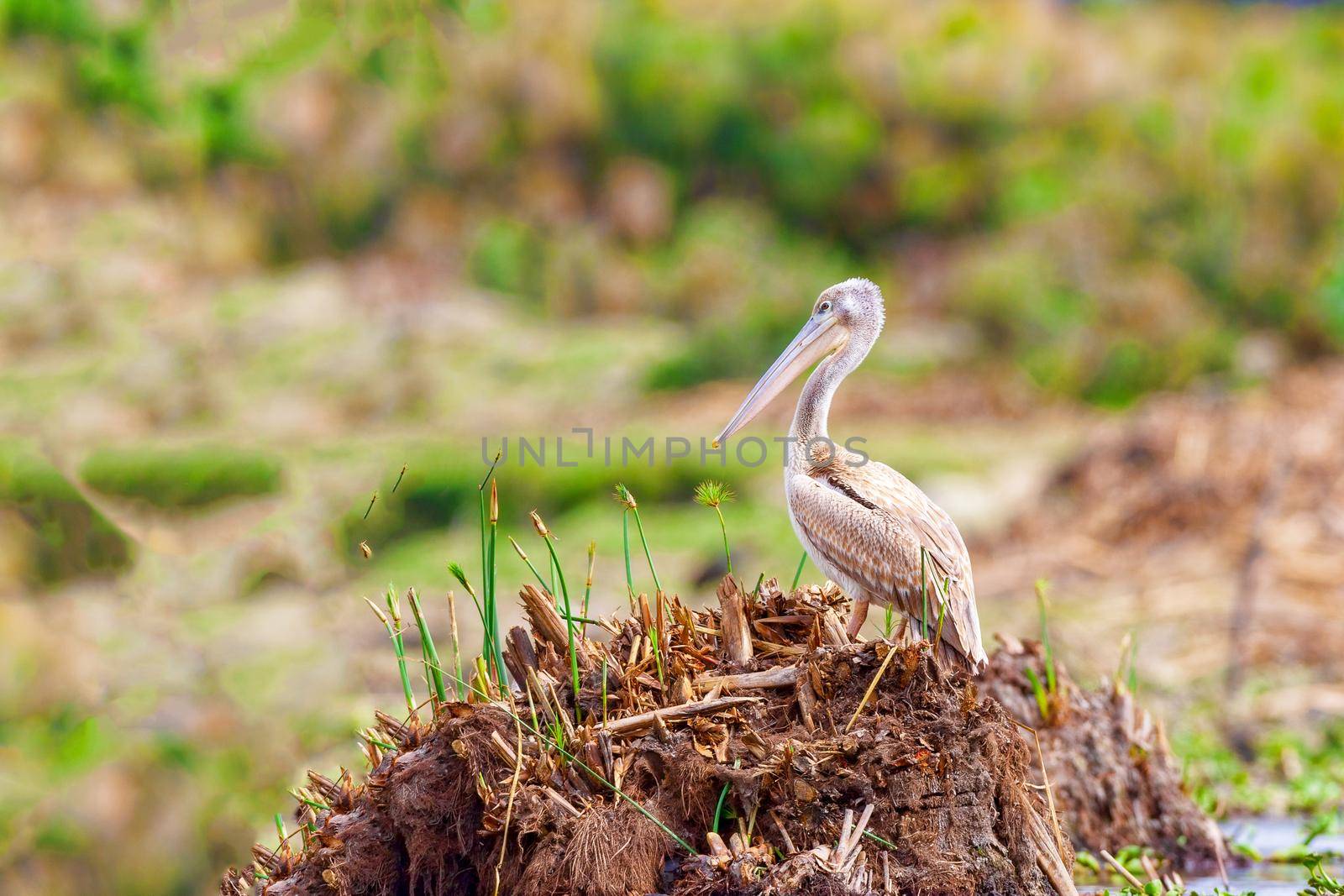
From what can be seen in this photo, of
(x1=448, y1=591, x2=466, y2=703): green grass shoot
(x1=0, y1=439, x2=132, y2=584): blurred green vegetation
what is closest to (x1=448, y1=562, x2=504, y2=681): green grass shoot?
(x1=448, y1=591, x2=466, y2=703): green grass shoot

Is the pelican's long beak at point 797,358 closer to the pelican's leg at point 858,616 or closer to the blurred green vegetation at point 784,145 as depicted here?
the pelican's leg at point 858,616

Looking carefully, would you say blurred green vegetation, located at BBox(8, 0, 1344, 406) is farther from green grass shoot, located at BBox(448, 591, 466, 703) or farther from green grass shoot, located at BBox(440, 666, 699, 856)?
green grass shoot, located at BBox(440, 666, 699, 856)

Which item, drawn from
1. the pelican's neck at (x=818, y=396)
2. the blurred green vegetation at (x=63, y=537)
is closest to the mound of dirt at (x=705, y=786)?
the pelican's neck at (x=818, y=396)

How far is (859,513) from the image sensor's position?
13.8 feet

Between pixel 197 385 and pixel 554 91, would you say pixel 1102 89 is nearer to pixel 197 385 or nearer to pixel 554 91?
pixel 554 91

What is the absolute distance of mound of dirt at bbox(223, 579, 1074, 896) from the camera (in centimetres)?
353

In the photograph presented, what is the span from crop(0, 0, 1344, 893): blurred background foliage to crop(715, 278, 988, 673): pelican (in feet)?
9.06

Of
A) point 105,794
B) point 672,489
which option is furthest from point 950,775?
point 672,489

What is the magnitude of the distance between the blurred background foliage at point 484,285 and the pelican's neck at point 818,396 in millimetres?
2801

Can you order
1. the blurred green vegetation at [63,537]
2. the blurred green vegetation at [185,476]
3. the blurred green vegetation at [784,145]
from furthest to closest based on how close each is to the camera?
the blurred green vegetation at [784,145] < the blurred green vegetation at [185,476] < the blurred green vegetation at [63,537]

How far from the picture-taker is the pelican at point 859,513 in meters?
4.08

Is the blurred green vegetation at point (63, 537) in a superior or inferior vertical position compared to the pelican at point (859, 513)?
inferior

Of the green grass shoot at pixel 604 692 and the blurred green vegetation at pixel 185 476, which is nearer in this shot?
the green grass shoot at pixel 604 692

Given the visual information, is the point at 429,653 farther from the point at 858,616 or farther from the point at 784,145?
the point at 784,145
